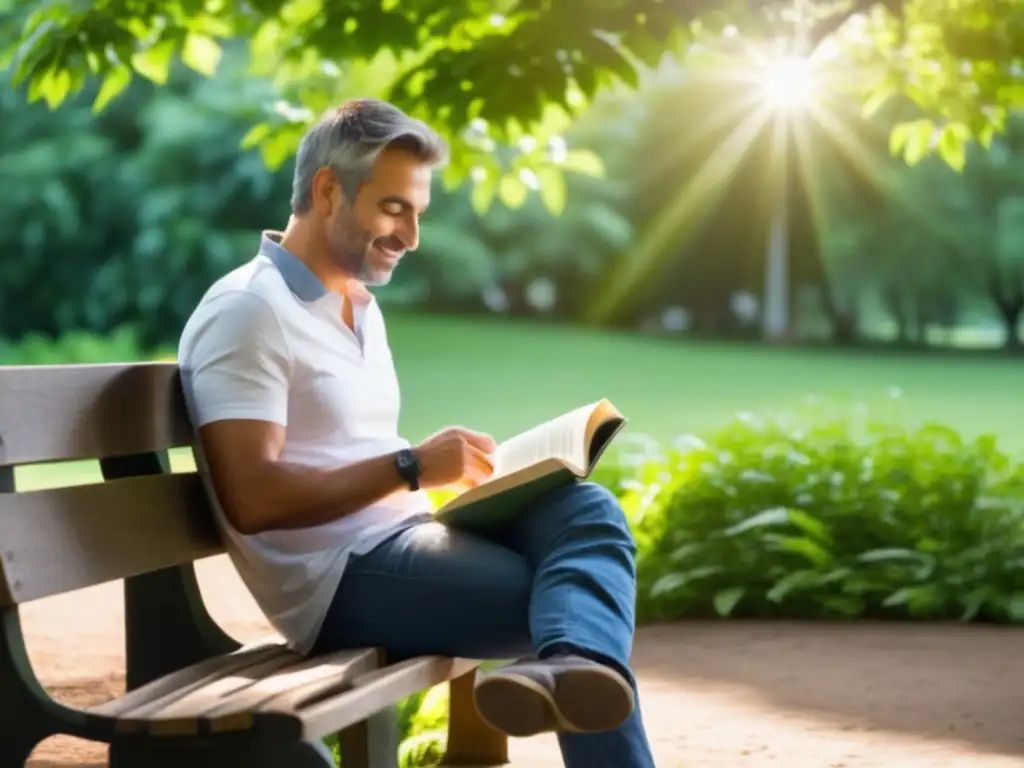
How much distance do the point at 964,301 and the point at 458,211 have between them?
9.95 metres

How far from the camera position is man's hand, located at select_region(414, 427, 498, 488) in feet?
10.8

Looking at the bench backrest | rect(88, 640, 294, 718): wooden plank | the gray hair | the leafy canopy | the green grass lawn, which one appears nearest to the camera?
rect(88, 640, 294, 718): wooden plank

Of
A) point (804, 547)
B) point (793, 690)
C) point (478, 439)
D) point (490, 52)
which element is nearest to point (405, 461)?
point (478, 439)

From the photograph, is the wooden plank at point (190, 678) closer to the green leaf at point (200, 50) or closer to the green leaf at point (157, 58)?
the green leaf at point (157, 58)

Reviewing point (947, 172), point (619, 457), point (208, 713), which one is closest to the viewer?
point (208, 713)

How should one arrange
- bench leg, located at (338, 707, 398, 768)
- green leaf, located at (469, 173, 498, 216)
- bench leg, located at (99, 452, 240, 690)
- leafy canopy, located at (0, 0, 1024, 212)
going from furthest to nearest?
green leaf, located at (469, 173, 498, 216) < leafy canopy, located at (0, 0, 1024, 212) < bench leg, located at (99, 452, 240, 690) < bench leg, located at (338, 707, 398, 768)

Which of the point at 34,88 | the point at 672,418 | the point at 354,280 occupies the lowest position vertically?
the point at 672,418

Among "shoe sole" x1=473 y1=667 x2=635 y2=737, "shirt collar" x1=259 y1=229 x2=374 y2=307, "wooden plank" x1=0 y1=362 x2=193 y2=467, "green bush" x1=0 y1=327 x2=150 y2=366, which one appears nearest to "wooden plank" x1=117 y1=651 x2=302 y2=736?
"shoe sole" x1=473 y1=667 x2=635 y2=737

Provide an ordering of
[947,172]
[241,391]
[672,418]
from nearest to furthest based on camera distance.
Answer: [241,391] < [672,418] < [947,172]

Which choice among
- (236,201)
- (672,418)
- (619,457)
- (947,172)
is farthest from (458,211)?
(619,457)

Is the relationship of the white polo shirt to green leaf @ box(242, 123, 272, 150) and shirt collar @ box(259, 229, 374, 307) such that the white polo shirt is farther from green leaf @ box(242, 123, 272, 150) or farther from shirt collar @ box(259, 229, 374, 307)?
green leaf @ box(242, 123, 272, 150)

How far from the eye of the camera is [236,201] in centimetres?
2578

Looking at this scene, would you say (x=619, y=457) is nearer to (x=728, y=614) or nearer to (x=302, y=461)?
(x=728, y=614)

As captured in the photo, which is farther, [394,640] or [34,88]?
[34,88]
